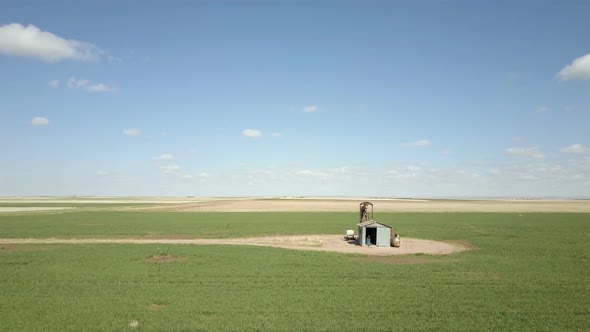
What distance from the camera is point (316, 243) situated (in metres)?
41.4

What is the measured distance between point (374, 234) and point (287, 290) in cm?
2220

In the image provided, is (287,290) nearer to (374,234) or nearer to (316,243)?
(316,243)

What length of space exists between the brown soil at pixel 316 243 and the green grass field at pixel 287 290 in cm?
307

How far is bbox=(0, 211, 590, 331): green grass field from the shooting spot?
53.1ft

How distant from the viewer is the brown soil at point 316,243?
121 feet

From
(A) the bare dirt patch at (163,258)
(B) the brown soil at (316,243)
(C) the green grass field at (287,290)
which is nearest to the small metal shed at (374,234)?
(B) the brown soil at (316,243)

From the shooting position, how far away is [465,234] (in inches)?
1972

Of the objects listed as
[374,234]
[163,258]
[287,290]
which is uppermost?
[374,234]

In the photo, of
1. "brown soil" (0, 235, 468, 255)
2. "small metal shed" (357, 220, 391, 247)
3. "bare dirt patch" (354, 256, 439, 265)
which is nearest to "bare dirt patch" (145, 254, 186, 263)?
"brown soil" (0, 235, 468, 255)

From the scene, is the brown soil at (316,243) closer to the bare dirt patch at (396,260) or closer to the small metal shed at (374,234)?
the small metal shed at (374,234)

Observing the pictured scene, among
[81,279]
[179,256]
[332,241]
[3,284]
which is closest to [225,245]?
[179,256]

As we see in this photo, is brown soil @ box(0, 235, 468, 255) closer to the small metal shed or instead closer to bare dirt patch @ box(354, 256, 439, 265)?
the small metal shed

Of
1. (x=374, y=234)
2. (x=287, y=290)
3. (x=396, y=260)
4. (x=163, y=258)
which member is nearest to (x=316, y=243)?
(x=374, y=234)

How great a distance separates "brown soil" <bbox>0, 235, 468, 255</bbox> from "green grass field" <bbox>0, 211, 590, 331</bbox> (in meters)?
3.07
